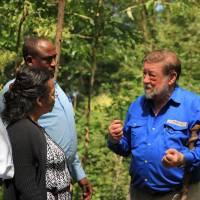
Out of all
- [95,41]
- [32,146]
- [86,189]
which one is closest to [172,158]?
[32,146]

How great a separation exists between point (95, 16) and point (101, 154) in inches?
86.5

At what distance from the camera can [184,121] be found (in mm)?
3916

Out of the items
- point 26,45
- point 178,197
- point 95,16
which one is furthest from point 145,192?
point 95,16

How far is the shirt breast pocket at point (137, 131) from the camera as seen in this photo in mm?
4027

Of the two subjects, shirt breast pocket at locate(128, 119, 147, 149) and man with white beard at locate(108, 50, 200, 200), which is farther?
shirt breast pocket at locate(128, 119, 147, 149)

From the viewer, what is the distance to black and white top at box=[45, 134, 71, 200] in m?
3.37

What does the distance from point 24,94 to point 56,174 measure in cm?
52

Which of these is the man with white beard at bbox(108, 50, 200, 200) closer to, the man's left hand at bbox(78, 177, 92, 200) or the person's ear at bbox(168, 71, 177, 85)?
the person's ear at bbox(168, 71, 177, 85)

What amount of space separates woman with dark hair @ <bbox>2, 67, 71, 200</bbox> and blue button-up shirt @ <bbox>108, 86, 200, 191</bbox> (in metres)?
0.64

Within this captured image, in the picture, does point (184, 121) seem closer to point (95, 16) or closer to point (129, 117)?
point (129, 117)

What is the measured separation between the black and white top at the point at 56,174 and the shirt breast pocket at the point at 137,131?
688 mm

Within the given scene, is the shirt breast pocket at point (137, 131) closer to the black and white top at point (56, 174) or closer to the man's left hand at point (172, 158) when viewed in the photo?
the man's left hand at point (172, 158)

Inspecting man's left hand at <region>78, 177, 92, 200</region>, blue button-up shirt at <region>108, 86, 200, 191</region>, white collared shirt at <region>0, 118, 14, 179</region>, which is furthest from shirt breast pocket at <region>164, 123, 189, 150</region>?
white collared shirt at <region>0, 118, 14, 179</region>

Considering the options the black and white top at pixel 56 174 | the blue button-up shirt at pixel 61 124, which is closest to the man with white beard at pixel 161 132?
the blue button-up shirt at pixel 61 124
